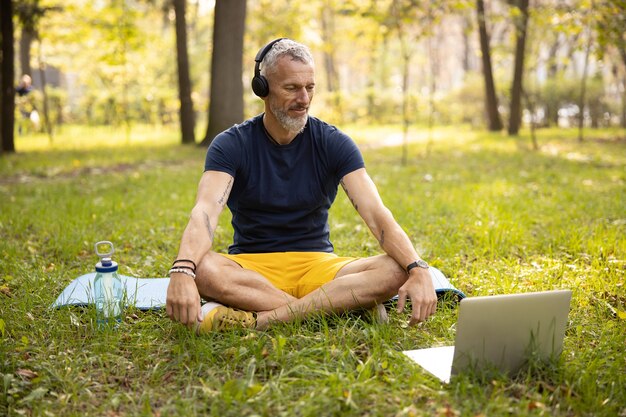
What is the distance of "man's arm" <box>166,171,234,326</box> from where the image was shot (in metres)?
2.75

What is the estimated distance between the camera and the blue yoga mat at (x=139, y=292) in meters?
3.42

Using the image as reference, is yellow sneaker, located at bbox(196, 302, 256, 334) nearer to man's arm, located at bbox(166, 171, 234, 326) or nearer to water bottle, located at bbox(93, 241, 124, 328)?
man's arm, located at bbox(166, 171, 234, 326)

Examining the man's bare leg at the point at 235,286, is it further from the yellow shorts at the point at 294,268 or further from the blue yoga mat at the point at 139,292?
the blue yoga mat at the point at 139,292

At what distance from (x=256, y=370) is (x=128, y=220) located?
11.9 feet

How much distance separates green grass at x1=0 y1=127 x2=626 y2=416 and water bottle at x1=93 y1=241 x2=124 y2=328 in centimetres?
8

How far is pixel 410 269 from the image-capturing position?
294 cm

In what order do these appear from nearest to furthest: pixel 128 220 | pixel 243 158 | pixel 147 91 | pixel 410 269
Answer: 1. pixel 410 269
2. pixel 243 158
3. pixel 128 220
4. pixel 147 91

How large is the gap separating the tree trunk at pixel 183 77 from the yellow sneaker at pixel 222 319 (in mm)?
11664

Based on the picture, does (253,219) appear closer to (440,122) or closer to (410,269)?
Result: (410,269)

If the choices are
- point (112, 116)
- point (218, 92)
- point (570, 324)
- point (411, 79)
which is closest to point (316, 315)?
point (570, 324)

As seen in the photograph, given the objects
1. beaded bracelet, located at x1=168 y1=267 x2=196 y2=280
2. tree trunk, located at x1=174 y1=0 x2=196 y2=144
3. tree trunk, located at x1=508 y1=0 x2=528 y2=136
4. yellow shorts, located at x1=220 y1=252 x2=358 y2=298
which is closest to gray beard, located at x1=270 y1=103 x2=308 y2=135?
yellow shorts, located at x1=220 y1=252 x2=358 y2=298

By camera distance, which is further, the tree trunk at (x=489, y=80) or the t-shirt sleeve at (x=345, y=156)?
the tree trunk at (x=489, y=80)

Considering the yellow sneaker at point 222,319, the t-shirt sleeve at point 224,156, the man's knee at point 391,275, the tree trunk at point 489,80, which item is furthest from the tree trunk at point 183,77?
the man's knee at point 391,275

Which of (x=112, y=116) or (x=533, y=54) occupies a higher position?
(x=533, y=54)
